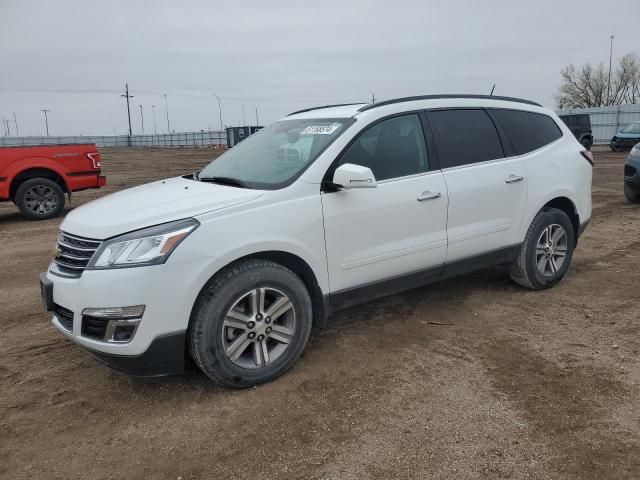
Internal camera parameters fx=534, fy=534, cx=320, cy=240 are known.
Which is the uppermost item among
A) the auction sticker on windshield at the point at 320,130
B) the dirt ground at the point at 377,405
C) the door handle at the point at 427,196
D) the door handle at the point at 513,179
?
the auction sticker on windshield at the point at 320,130

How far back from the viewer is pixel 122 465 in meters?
2.68

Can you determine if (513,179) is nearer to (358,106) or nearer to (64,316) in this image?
(358,106)

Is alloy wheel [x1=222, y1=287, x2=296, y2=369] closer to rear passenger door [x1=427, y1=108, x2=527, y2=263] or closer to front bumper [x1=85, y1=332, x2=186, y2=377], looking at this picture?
front bumper [x1=85, y1=332, x2=186, y2=377]

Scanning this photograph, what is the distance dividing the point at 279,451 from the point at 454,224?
2.27 m

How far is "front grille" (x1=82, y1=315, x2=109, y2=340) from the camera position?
2969 millimetres

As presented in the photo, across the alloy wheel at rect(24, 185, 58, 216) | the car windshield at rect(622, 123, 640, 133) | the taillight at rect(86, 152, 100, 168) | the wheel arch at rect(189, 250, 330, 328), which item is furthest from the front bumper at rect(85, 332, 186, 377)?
the car windshield at rect(622, 123, 640, 133)

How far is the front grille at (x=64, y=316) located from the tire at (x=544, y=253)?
3.70 m

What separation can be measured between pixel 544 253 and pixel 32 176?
29.8ft

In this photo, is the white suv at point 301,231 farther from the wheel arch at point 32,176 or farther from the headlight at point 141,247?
the wheel arch at point 32,176

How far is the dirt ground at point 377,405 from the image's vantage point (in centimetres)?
264

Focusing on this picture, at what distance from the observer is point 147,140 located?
2697 inches

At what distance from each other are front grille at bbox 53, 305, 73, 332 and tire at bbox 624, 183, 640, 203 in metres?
9.91

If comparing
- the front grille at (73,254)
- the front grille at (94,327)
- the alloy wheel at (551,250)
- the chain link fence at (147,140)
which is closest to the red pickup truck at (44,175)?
the front grille at (73,254)

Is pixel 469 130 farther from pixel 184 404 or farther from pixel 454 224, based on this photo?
pixel 184 404
